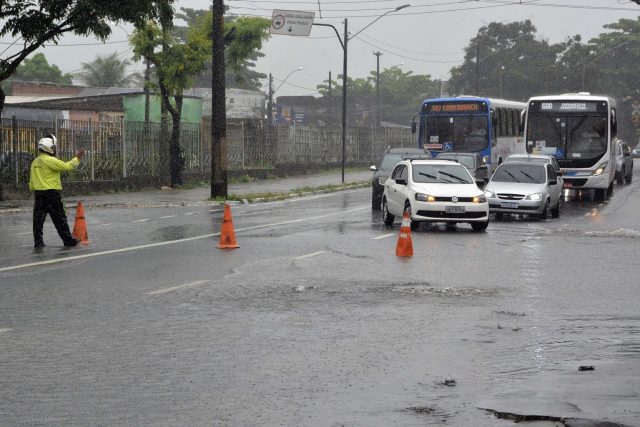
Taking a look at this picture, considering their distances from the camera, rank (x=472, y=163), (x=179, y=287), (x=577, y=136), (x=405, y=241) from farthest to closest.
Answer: (x=577, y=136)
(x=472, y=163)
(x=405, y=241)
(x=179, y=287)

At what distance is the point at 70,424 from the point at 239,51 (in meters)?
38.6

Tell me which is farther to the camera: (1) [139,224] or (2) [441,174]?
(1) [139,224]

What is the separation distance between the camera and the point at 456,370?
9.20m

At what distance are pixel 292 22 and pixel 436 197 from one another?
85.9 feet

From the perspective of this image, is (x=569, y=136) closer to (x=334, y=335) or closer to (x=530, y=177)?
A: (x=530, y=177)

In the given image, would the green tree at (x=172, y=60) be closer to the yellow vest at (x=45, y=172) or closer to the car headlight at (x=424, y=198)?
the car headlight at (x=424, y=198)

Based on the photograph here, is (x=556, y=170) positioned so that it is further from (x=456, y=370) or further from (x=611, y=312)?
→ (x=456, y=370)

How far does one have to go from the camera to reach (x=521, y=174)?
30.0 m

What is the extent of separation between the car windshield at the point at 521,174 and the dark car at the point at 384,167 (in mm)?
3323

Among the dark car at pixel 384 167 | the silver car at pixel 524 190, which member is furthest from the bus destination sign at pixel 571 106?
the silver car at pixel 524 190

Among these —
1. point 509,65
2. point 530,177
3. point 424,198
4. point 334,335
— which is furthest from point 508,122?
point 509,65

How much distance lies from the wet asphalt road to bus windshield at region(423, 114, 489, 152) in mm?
22638

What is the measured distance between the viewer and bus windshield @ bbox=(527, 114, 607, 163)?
38438mm

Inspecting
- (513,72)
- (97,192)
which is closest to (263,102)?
(513,72)
